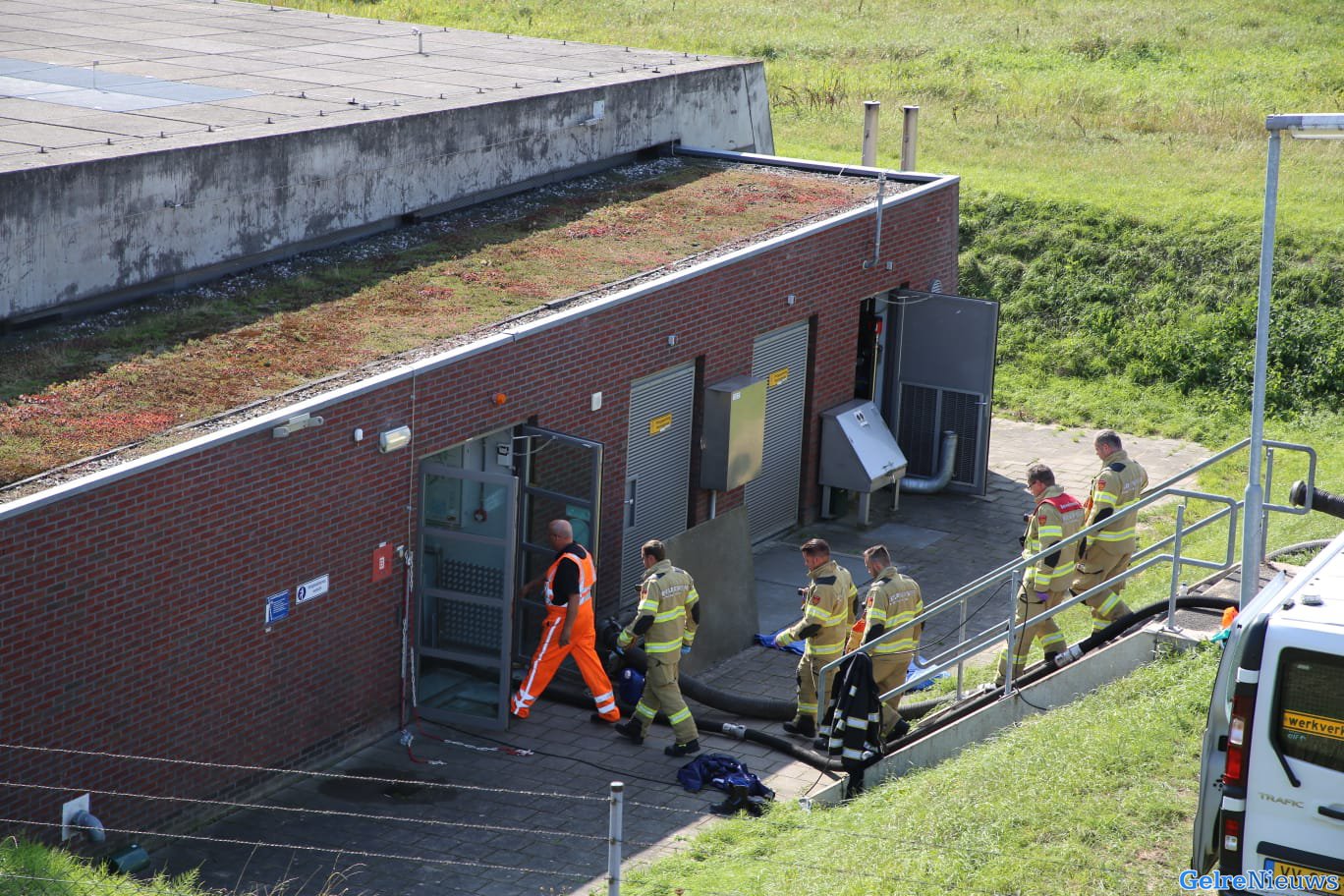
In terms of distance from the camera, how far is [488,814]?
11.5 meters

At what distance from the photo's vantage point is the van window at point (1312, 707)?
7.73 m

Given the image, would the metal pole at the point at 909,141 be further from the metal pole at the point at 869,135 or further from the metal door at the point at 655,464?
the metal door at the point at 655,464

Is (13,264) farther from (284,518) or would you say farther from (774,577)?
(774,577)

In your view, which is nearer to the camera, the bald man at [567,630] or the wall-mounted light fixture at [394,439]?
the wall-mounted light fixture at [394,439]

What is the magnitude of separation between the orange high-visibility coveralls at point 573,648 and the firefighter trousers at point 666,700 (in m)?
0.38

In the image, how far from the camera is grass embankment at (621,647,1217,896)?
8.90 m

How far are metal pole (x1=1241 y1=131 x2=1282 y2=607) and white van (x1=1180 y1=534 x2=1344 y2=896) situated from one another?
6.05ft

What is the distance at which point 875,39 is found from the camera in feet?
136

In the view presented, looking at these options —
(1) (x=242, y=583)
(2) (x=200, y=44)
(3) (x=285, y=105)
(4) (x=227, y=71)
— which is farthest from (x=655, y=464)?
(2) (x=200, y=44)

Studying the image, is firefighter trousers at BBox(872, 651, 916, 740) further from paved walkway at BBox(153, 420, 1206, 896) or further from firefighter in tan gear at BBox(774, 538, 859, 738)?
paved walkway at BBox(153, 420, 1206, 896)

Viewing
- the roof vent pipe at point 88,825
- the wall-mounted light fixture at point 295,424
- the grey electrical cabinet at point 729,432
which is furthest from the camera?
the grey electrical cabinet at point 729,432

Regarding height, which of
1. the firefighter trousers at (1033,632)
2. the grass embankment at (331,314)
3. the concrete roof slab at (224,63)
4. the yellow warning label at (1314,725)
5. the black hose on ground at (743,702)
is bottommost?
the black hose on ground at (743,702)

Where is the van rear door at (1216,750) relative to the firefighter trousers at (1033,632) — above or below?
above

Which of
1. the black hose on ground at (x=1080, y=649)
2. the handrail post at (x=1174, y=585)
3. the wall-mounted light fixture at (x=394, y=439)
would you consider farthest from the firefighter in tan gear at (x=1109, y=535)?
the wall-mounted light fixture at (x=394, y=439)
